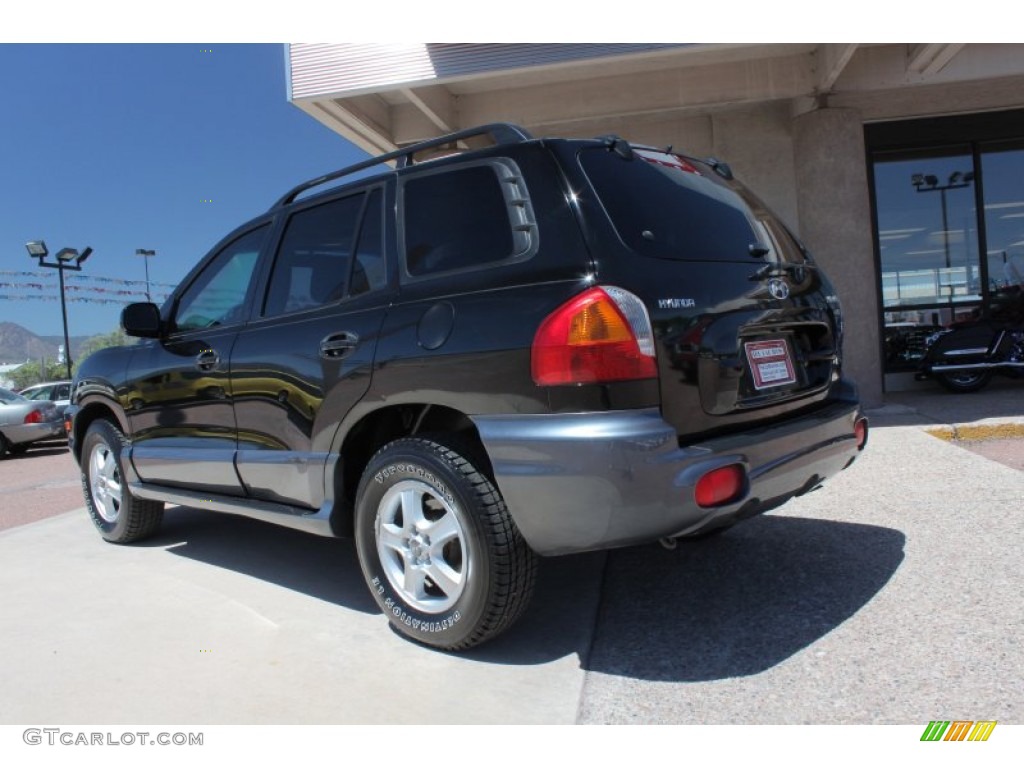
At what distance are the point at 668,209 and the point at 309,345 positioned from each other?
1.59 meters

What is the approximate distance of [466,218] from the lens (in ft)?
9.54

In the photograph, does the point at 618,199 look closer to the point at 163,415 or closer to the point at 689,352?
the point at 689,352

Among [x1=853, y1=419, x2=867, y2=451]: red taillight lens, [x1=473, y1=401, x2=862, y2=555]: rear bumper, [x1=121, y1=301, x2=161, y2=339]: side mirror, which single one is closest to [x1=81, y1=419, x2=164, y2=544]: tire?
[x1=121, y1=301, x2=161, y2=339]: side mirror

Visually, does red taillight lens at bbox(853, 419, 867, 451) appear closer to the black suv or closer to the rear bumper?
the black suv

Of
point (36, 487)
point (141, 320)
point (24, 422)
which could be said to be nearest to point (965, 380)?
point (141, 320)

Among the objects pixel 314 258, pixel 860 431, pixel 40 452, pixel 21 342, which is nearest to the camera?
pixel 860 431

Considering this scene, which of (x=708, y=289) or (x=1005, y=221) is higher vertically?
(x=1005, y=221)

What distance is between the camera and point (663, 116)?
959 centimetres

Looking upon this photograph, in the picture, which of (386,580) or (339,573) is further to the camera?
(339,573)

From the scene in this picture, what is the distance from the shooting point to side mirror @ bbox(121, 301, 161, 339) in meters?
4.21

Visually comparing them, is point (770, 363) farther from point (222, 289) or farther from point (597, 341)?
point (222, 289)

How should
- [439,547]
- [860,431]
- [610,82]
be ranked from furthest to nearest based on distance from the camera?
1. [610,82]
2. [860,431]
3. [439,547]

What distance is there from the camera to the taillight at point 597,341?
2416 mm
